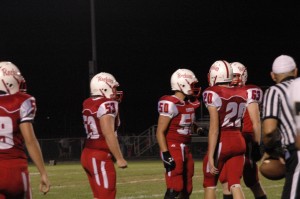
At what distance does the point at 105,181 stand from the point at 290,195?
7.58ft

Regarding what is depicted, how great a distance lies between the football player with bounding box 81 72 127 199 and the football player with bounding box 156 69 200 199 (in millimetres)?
895

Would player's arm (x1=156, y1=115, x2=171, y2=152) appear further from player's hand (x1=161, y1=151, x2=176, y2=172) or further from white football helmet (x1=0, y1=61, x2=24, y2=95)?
white football helmet (x1=0, y1=61, x2=24, y2=95)

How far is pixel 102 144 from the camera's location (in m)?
7.20

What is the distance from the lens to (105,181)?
7.07 m

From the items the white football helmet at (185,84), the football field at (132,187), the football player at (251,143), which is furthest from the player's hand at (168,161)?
the football field at (132,187)

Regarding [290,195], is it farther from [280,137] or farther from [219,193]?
[219,193]

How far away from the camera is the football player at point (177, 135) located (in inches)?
319

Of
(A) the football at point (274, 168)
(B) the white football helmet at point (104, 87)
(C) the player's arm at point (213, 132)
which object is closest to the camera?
(A) the football at point (274, 168)

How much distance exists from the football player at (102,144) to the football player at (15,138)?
1.20 m

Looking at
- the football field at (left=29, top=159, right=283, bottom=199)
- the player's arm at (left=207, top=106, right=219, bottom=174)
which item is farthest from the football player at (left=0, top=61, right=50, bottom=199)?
the football field at (left=29, top=159, right=283, bottom=199)

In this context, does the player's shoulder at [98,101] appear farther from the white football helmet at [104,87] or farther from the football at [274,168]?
the football at [274,168]

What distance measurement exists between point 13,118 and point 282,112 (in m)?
2.16

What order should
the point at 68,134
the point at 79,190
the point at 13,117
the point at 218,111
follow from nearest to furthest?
the point at 13,117 → the point at 218,111 → the point at 79,190 → the point at 68,134

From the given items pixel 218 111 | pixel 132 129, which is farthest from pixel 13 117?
pixel 132 129
